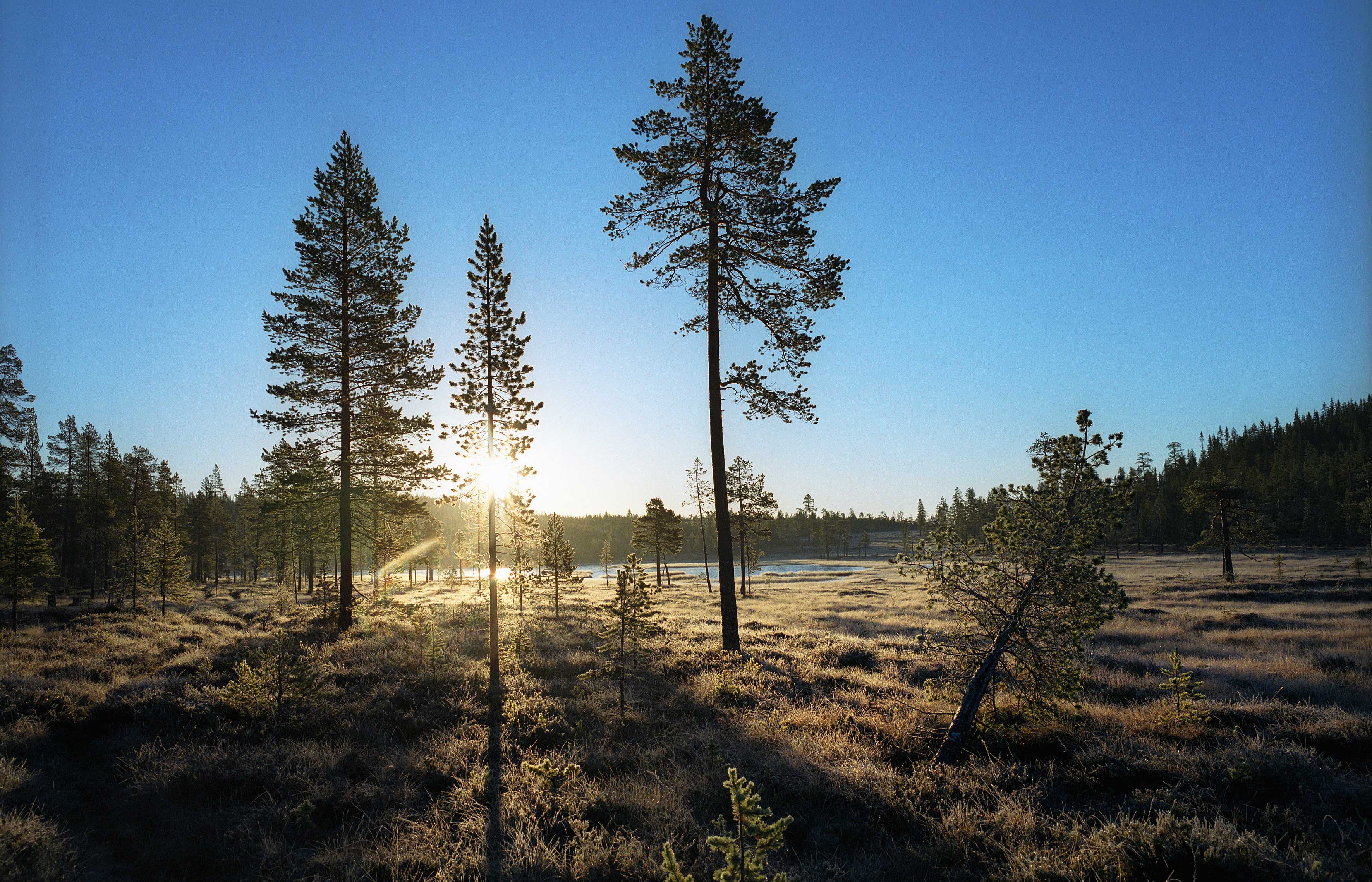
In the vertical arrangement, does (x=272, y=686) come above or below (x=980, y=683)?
below

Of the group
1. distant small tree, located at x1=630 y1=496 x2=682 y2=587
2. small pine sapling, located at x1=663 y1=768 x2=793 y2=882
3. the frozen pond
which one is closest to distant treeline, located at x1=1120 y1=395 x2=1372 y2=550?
the frozen pond

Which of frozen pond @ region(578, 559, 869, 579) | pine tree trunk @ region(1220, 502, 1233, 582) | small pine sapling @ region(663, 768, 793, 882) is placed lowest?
frozen pond @ region(578, 559, 869, 579)

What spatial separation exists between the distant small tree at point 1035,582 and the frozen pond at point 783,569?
182 feet

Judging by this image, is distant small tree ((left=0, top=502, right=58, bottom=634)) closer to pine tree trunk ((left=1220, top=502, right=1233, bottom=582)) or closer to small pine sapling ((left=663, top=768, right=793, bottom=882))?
small pine sapling ((left=663, top=768, right=793, bottom=882))

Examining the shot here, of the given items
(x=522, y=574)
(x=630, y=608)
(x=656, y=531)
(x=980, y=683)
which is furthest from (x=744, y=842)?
(x=656, y=531)

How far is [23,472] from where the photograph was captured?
117 feet

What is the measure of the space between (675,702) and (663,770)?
3.18 m

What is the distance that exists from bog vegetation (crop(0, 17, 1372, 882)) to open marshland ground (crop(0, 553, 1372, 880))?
0.05 m

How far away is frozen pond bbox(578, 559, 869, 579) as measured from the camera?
69.6 meters

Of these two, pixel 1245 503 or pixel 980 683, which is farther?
pixel 1245 503

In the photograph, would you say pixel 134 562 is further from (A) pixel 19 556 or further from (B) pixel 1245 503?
(B) pixel 1245 503

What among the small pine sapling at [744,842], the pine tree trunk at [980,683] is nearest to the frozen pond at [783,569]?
the pine tree trunk at [980,683]

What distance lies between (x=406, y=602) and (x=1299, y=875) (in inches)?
1407

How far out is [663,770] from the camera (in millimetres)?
7184
